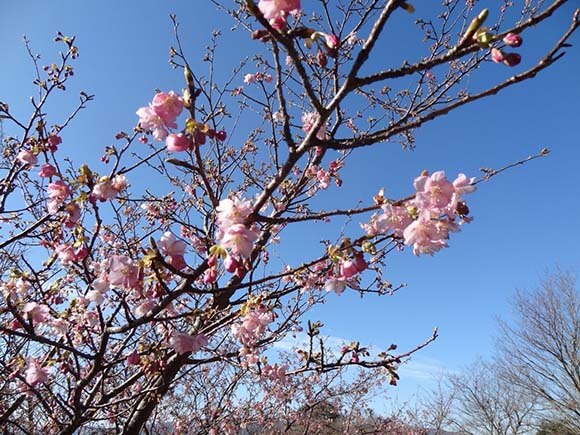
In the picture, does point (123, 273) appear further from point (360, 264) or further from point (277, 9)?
point (277, 9)

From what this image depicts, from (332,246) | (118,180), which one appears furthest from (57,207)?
(332,246)

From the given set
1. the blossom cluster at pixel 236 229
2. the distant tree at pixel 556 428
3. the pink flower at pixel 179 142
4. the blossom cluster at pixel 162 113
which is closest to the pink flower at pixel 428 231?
the blossom cluster at pixel 236 229

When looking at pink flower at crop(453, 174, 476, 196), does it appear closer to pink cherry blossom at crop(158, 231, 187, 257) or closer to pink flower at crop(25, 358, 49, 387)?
pink cherry blossom at crop(158, 231, 187, 257)

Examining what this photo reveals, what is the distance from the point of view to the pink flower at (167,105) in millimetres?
1602

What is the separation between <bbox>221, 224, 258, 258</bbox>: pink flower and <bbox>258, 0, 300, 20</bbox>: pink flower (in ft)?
2.38

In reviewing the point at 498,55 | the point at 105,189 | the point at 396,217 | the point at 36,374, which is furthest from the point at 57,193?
the point at 498,55

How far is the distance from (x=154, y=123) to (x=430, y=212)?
121 centimetres

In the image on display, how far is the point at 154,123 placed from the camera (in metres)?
1.67

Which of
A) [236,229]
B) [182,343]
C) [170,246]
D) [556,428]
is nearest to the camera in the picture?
[236,229]

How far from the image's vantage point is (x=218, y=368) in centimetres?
766

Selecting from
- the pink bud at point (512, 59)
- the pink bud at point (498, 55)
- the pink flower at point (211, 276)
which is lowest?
the pink flower at point (211, 276)

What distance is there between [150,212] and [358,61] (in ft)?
10.5

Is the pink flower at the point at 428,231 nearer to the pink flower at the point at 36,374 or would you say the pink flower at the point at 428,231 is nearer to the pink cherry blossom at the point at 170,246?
the pink cherry blossom at the point at 170,246

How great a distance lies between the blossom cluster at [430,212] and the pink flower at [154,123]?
1.00 metres
